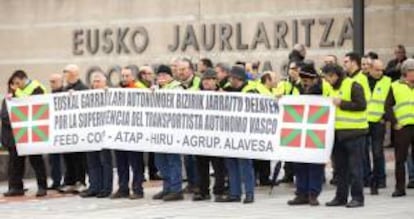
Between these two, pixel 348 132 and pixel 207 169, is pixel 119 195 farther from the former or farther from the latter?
pixel 348 132

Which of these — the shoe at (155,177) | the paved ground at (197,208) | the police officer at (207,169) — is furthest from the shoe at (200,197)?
the shoe at (155,177)

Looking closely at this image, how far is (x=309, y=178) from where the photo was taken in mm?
17109

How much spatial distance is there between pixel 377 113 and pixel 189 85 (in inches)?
110

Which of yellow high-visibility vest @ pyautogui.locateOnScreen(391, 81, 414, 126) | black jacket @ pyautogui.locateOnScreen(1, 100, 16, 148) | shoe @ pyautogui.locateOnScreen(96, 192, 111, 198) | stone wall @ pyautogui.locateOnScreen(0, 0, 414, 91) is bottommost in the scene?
shoe @ pyautogui.locateOnScreen(96, 192, 111, 198)

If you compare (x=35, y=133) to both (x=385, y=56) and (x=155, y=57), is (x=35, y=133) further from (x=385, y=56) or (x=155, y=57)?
(x=155, y=57)

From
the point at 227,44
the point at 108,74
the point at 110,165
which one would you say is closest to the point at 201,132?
the point at 110,165

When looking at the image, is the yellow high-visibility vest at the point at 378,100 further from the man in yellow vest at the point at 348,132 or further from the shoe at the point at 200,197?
the shoe at the point at 200,197

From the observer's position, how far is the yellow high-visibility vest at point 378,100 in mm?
18562

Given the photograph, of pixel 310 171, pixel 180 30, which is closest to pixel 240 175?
pixel 310 171

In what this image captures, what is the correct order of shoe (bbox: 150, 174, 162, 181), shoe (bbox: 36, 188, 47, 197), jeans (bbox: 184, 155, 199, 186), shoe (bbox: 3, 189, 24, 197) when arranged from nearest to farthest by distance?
jeans (bbox: 184, 155, 199, 186), shoe (bbox: 36, 188, 47, 197), shoe (bbox: 3, 189, 24, 197), shoe (bbox: 150, 174, 162, 181)

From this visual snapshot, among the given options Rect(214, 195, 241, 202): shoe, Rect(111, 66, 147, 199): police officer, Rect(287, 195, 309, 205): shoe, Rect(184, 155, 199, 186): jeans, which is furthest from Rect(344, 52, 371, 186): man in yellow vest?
Rect(111, 66, 147, 199): police officer

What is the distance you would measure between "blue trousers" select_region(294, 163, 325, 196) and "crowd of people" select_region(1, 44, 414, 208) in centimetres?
1

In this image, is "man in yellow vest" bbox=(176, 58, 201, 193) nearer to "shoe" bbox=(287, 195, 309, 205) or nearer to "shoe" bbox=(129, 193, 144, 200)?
"shoe" bbox=(129, 193, 144, 200)

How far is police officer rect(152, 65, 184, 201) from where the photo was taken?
18.3m
